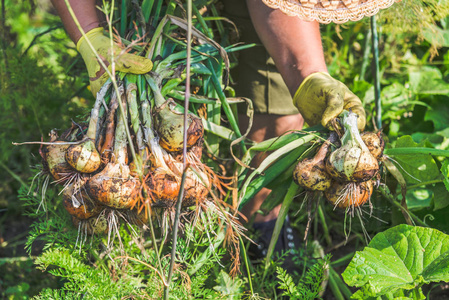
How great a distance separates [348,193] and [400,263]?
217mm

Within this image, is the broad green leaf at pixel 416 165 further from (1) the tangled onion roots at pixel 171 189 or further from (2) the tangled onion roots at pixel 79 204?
(2) the tangled onion roots at pixel 79 204

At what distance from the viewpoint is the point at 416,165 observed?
1.42 m

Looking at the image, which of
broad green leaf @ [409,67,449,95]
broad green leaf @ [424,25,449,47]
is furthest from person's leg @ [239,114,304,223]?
broad green leaf @ [424,25,449,47]

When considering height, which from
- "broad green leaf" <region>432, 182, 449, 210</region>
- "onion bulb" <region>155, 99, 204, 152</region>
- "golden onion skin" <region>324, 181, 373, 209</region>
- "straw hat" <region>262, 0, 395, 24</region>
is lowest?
"broad green leaf" <region>432, 182, 449, 210</region>

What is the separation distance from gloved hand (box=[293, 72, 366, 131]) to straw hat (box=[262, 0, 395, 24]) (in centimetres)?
18

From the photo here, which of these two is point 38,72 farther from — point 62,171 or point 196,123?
point 196,123

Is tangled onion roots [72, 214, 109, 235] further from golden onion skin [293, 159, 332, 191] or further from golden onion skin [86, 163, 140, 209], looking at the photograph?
→ golden onion skin [293, 159, 332, 191]

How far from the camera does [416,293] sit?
1.16m

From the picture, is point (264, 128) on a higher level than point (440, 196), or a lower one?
higher

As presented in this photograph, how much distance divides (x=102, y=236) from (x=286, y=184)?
574 mm

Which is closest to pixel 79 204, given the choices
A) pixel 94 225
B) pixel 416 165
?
pixel 94 225

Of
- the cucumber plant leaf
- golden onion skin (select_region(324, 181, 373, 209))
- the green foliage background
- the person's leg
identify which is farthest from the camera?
the person's leg

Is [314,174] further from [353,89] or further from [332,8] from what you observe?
[353,89]

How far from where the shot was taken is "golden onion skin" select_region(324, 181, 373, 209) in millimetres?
1175
